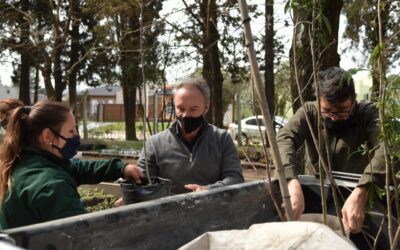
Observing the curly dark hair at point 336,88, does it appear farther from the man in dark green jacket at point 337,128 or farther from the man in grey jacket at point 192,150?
the man in grey jacket at point 192,150

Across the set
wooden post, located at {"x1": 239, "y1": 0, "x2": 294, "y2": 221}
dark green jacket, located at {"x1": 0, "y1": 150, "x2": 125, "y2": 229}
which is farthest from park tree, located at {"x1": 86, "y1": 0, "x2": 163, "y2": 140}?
wooden post, located at {"x1": 239, "y1": 0, "x2": 294, "y2": 221}

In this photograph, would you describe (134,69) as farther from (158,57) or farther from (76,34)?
(76,34)

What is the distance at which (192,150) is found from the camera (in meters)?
2.95

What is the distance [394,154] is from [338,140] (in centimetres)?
101

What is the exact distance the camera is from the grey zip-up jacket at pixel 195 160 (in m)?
2.88

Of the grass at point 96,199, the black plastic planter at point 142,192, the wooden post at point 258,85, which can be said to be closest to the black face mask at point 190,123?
the black plastic planter at point 142,192

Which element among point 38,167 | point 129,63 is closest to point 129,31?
point 129,63

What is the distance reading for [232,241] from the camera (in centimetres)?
Answer: 126

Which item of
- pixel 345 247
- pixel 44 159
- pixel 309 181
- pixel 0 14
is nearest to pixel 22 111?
pixel 44 159

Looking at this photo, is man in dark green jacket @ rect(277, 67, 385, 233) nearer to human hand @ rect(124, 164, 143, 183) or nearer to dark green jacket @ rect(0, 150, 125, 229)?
human hand @ rect(124, 164, 143, 183)

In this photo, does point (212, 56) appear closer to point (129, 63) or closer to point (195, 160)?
point (129, 63)

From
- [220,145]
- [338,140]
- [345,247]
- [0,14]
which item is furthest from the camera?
[0,14]

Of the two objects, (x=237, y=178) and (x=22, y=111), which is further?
(x=237, y=178)

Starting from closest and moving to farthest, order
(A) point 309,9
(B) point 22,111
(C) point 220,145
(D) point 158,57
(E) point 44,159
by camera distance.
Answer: (A) point 309,9 → (E) point 44,159 → (B) point 22,111 → (C) point 220,145 → (D) point 158,57
